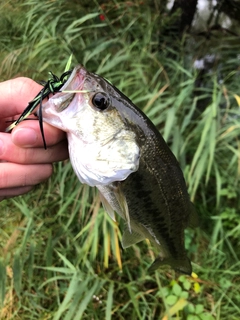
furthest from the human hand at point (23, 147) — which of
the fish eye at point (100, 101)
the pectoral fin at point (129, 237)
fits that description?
the pectoral fin at point (129, 237)

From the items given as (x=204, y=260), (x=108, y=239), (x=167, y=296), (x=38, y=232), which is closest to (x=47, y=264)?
(x=38, y=232)

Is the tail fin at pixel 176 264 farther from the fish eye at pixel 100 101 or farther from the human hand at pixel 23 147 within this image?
the fish eye at pixel 100 101

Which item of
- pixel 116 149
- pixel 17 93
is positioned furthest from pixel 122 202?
pixel 17 93

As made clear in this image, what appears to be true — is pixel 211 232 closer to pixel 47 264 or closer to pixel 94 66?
pixel 47 264

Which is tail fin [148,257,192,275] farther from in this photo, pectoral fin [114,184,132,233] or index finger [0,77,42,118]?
index finger [0,77,42,118]

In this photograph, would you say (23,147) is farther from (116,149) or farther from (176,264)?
(176,264)
